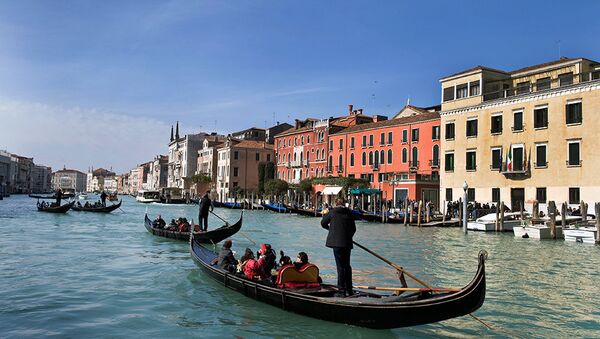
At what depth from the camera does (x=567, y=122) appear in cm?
2139

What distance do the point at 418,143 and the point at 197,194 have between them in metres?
35.9

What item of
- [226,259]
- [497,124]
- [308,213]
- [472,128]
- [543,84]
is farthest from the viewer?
[308,213]

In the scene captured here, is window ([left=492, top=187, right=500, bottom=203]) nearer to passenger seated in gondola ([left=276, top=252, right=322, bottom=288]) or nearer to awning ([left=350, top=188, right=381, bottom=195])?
awning ([left=350, top=188, right=381, bottom=195])

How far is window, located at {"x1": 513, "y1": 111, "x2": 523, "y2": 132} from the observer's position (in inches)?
917

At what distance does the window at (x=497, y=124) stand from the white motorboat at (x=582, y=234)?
863 cm

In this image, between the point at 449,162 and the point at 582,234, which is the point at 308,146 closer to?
the point at 449,162

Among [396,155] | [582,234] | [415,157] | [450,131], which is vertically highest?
[450,131]

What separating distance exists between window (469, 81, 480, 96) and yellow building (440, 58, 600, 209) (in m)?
0.05

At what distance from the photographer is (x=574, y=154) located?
2117 centimetres

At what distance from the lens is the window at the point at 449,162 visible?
26891 mm

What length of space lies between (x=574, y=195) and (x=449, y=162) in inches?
276

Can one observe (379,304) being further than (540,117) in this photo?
No

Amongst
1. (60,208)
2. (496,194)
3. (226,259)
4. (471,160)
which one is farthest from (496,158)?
(60,208)

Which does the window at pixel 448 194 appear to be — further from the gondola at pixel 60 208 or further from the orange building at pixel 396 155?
the gondola at pixel 60 208
